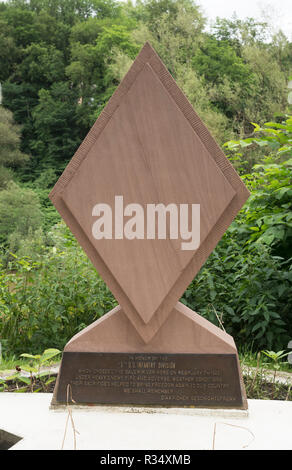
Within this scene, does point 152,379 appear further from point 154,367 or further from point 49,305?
point 49,305

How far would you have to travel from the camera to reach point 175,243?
9.37 feet

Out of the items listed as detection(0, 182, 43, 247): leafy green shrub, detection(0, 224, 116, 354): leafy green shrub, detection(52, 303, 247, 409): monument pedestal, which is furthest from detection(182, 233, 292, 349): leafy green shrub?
detection(0, 182, 43, 247): leafy green shrub

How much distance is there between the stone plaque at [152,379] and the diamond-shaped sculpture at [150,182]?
0.12 meters

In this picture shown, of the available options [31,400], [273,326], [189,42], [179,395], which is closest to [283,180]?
[273,326]

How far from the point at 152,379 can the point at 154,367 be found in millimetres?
69

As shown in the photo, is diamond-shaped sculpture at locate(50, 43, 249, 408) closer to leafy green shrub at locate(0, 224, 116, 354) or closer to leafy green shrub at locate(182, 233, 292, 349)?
leafy green shrub at locate(182, 233, 292, 349)

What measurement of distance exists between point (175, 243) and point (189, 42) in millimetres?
21573

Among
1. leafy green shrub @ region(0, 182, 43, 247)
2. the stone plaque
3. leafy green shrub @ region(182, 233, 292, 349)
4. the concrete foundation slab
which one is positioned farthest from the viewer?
leafy green shrub @ region(0, 182, 43, 247)

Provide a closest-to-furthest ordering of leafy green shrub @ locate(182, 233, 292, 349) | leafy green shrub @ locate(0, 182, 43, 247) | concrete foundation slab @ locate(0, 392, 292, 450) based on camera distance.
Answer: concrete foundation slab @ locate(0, 392, 292, 450)
leafy green shrub @ locate(182, 233, 292, 349)
leafy green shrub @ locate(0, 182, 43, 247)

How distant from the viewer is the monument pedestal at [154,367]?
282 cm

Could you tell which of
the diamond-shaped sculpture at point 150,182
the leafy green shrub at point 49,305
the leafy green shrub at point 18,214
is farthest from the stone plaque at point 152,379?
the leafy green shrub at point 18,214

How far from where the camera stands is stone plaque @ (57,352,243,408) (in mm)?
2812

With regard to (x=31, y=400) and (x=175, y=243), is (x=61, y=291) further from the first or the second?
(x=175, y=243)

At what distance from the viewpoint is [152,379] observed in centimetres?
284
